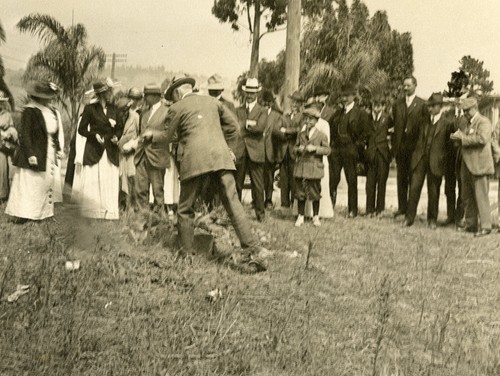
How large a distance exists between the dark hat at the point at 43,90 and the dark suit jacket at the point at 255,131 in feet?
8.08

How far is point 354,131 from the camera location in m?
9.77

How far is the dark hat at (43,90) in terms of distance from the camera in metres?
7.29

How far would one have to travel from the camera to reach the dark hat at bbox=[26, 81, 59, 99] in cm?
729

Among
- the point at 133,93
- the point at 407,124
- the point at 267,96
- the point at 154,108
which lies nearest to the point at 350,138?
the point at 407,124

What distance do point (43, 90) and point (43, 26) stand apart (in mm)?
2360

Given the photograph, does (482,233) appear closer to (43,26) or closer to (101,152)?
(101,152)

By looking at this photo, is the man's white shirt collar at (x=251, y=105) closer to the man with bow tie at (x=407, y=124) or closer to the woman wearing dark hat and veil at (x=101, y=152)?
the woman wearing dark hat and veil at (x=101, y=152)

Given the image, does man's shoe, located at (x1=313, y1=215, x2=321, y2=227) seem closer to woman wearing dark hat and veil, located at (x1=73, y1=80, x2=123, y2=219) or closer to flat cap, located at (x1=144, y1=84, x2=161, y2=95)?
woman wearing dark hat and veil, located at (x1=73, y1=80, x2=123, y2=219)

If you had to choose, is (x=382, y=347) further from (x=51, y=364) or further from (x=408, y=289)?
(x=51, y=364)

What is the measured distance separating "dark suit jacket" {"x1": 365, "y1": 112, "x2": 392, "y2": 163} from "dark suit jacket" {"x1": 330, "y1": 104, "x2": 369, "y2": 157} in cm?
8

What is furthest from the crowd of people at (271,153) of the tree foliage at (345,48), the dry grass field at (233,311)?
the tree foliage at (345,48)

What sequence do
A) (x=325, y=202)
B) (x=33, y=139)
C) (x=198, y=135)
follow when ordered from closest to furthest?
(x=198, y=135) → (x=33, y=139) → (x=325, y=202)

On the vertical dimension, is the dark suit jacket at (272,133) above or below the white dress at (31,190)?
above

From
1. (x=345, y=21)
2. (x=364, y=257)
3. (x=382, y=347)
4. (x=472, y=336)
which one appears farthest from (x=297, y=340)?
(x=345, y=21)
